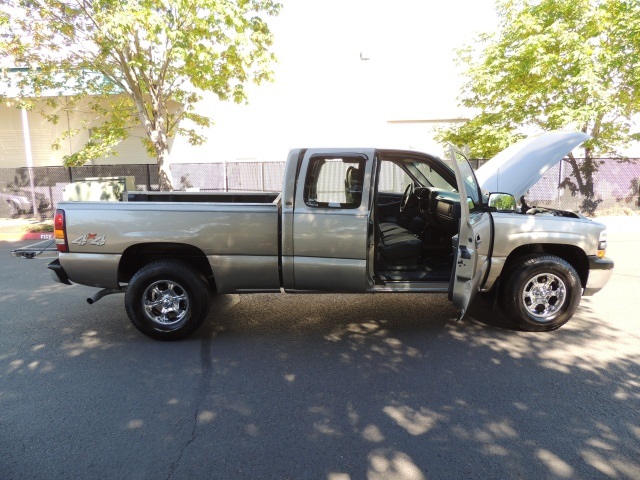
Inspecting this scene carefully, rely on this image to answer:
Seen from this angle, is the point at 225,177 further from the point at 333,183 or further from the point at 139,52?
the point at 333,183

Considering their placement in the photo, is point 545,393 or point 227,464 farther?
point 545,393

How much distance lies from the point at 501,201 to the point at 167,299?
11.5 ft

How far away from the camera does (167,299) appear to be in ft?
15.0

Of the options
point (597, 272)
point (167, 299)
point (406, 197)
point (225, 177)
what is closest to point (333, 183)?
point (406, 197)

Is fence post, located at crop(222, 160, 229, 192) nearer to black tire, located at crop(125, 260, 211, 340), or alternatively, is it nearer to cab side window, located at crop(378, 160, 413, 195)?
cab side window, located at crop(378, 160, 413, 195)

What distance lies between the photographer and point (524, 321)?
4621 millimetres

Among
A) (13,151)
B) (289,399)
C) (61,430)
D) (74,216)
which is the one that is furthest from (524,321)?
(13,151)

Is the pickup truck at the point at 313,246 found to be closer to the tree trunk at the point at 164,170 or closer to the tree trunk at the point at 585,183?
the tree trunk at the point at 164,170

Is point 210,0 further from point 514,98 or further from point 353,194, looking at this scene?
point 514,98

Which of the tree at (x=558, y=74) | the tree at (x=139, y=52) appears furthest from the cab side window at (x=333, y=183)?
the tree at (x=558, y=74)

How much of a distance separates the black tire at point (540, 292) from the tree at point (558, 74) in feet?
33.4

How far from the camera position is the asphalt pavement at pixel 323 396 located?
268 centimetres

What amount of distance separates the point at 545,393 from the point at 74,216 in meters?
4.54

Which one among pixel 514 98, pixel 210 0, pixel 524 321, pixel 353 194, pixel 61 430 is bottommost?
pixel 61 430
